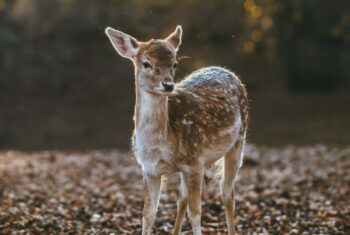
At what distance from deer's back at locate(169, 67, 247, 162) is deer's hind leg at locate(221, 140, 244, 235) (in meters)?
0.20

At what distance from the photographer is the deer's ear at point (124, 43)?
705cm

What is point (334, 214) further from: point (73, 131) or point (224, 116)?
point (73, 131)

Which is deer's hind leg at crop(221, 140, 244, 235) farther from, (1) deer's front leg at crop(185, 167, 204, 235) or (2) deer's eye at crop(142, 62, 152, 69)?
(2) deer's eye at crop(142, 62, 152, 69)

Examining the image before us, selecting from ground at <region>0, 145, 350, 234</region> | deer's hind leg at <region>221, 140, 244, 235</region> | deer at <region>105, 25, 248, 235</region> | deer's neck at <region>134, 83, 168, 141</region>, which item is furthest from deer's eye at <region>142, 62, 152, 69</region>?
ground at <region>0, 145, 350, 234</region>

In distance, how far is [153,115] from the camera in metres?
6.88

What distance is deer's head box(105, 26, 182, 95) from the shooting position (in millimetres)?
6680

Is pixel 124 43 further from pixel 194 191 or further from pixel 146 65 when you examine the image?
pixel 194 191

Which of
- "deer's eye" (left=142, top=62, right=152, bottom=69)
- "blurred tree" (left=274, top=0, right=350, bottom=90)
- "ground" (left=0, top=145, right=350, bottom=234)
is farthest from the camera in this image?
"blurred tree" (left=274, top=0, right=350, bottom=90)

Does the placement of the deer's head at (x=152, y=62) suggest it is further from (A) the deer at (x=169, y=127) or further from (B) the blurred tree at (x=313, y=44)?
(B) the blurred tree at (x=313, y=44)

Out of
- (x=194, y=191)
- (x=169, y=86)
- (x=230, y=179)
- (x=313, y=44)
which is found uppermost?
(x=313, y=44)

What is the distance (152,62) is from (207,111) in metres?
0.95

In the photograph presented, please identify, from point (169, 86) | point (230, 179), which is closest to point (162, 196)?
point (230, 179)

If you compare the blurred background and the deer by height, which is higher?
the blurred background

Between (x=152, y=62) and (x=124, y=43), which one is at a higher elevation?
(x=124, y=43)
